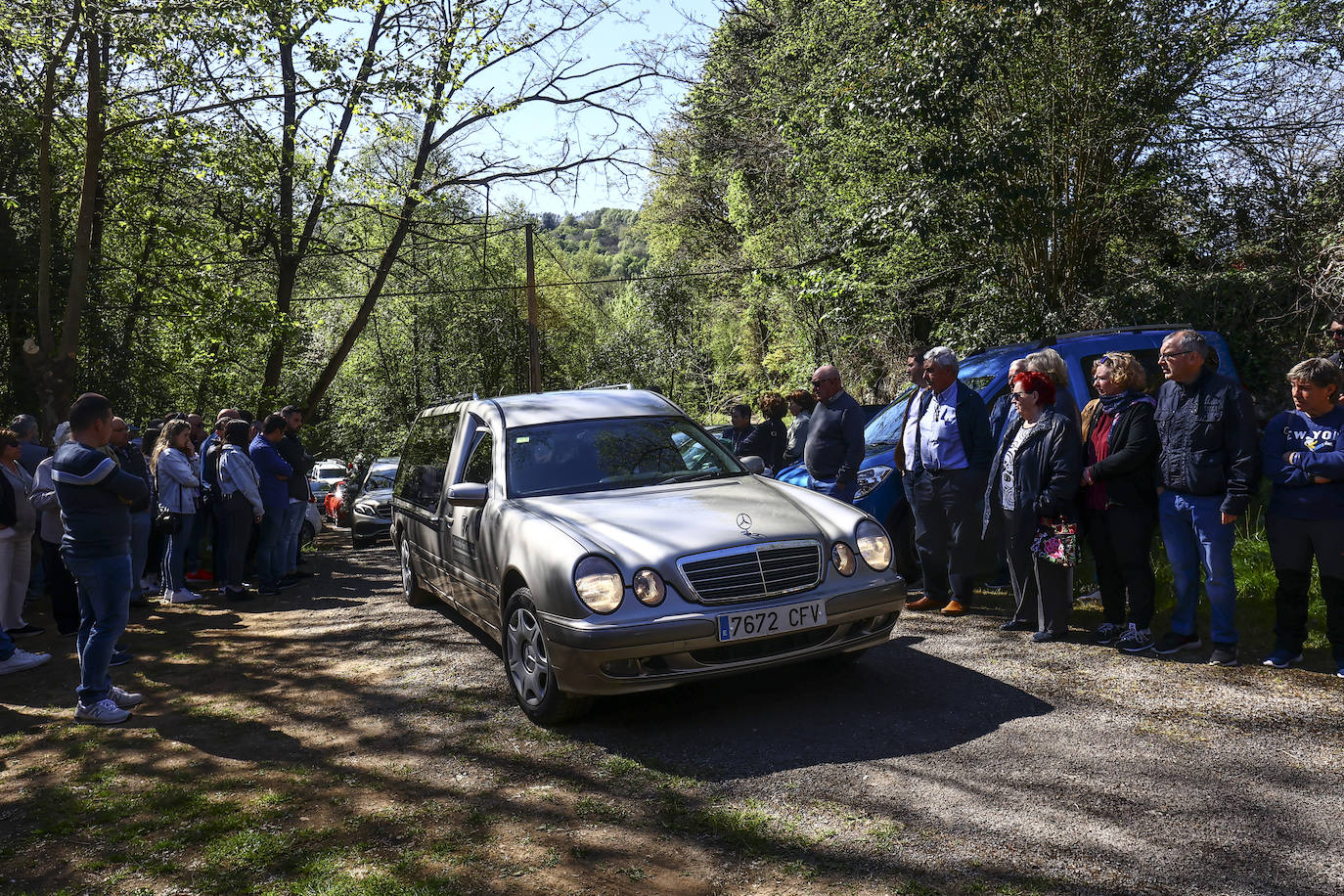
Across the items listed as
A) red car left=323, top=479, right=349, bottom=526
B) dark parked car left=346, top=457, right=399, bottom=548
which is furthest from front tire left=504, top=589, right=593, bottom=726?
Result: red car left=323, top=479, right=349, bottom=526

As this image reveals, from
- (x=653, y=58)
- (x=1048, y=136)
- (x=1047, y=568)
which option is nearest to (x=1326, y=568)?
(x=1047, y=568)

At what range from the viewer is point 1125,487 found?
6.00m

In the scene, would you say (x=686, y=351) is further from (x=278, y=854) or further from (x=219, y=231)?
(x=278, y=854)

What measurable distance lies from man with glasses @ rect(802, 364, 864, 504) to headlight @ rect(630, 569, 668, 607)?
3241mm

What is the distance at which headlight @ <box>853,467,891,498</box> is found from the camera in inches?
307

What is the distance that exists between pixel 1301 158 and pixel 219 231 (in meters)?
19.9

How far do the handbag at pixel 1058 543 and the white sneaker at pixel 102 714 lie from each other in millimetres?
5903

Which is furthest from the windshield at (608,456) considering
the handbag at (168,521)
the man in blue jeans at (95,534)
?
the handbag at (168,521)

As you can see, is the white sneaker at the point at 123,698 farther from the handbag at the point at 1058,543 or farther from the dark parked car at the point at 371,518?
the dark parked car at the point at 371,518

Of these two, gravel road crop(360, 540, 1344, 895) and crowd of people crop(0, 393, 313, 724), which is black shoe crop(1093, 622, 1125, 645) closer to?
gravel road crop(360, 540, 1344, 895)

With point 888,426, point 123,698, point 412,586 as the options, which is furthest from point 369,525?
point 888,426

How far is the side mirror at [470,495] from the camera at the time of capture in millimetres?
5754

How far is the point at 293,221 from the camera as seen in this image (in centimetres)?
1917

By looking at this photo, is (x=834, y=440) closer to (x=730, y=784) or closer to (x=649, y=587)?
(x=649, y=587)
